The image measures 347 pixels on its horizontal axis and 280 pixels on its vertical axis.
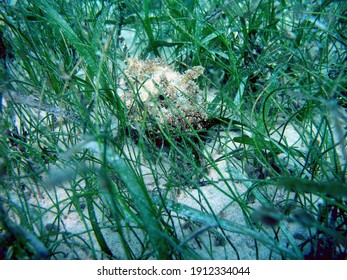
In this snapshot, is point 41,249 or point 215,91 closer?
point 41,249

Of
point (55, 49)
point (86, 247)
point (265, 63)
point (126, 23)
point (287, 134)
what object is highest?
point (126, 23)

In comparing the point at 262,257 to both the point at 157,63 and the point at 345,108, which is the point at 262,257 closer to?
the point at 345,108

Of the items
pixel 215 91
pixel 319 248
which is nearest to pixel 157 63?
pixel 215 91

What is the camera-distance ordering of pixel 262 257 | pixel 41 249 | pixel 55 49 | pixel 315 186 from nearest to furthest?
pixel 315 186 < pixel 41 249 < pixel 262 257 < pixel 55 49

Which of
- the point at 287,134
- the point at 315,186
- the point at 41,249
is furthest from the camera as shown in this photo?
the point at 287,134

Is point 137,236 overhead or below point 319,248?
overhead

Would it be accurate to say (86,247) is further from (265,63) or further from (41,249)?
(265,63)
